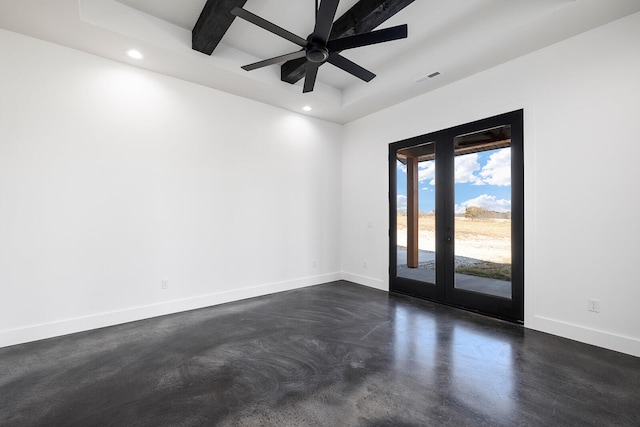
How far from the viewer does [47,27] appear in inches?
113

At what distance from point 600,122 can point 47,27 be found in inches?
225

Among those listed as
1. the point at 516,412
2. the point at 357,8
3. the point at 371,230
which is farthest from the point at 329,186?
the point at 516,412

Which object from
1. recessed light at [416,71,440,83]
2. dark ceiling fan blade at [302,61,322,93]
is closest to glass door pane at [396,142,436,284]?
recessed light at [416,71,440,83]

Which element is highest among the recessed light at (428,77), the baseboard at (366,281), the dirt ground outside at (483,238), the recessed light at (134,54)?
the recessed light at (134,54)

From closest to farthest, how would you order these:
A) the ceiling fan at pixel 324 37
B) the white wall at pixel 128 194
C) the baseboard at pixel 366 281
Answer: the ceiling fan at pixel 324 37 → the white wall at pixel 128 194 → the baseboard at pixel 366 281

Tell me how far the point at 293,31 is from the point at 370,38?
1354 millimetres

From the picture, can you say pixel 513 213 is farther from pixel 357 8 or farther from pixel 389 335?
pixel 357 8

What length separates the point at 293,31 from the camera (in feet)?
11.3

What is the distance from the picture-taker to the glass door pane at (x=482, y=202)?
3613mm

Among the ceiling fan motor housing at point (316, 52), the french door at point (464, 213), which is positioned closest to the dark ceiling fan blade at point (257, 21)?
the ceiling fan motor housing at point (316, 52)

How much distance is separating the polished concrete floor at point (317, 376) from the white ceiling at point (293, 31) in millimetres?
3227

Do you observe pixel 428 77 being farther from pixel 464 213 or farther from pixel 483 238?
pixel 483 238

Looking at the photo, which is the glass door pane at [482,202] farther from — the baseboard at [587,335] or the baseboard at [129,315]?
the baseboard at [129,315]

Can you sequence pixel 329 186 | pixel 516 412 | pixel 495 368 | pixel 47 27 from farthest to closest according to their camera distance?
pixel 329 186, pixel 47 27, pixel 495 368, pixel 516 412
